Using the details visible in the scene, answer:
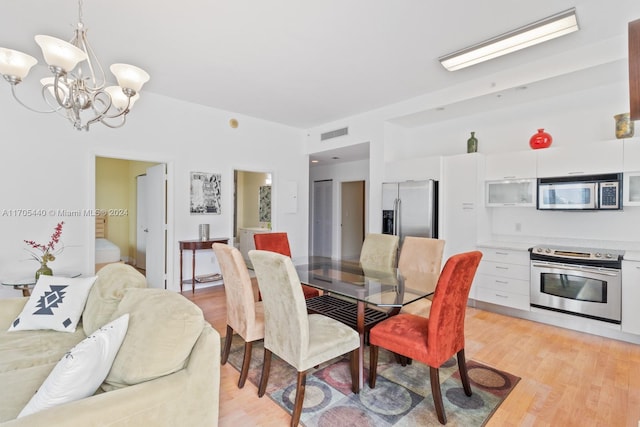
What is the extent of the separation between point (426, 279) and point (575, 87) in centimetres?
284

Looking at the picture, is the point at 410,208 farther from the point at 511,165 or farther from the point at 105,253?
the point at 105,253

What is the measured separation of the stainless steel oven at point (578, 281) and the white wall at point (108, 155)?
12.7 feet

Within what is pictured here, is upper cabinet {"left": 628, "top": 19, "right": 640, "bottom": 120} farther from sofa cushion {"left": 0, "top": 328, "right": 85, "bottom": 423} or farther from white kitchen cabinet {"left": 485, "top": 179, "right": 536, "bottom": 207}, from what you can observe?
white kitchen cabinet {"left": 485, "top": 179, "right": 536, "bottom": 207}

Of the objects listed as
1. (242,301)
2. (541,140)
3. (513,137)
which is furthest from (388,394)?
(513,137)

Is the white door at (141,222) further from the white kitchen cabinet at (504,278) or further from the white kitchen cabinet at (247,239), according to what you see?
the white kitchen cabinet at (504,278)

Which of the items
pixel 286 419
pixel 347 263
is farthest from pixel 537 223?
pixel 286 419

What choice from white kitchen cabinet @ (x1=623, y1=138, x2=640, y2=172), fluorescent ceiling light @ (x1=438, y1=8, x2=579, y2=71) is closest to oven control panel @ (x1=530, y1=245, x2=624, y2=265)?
white kitchen cabinet @ (x1=623, y1=138, x2=640, y2=172)

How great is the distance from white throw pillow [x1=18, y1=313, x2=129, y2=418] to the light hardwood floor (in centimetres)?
87

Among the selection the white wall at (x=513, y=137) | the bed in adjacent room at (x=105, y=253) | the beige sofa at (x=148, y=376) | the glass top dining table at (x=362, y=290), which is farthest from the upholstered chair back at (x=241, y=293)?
the bed in adjacent room at (x=105, y=253)

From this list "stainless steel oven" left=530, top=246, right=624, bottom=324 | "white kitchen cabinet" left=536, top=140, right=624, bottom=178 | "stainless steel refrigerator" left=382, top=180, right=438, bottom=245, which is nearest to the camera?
"stainless steel oven" left=530, top=246, right=624, bottom=324

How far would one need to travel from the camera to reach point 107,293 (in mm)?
2049

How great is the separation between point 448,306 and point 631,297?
7.70ft

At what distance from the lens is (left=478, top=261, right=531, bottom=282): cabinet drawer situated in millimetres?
3479

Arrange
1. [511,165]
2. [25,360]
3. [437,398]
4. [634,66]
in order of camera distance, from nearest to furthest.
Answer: [634,66], [25,360], [437,398], [511,165]
